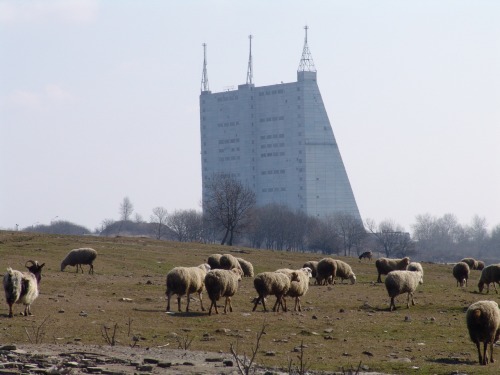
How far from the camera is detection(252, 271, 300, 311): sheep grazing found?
100.0 feet

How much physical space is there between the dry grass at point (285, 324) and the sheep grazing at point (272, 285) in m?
0.77

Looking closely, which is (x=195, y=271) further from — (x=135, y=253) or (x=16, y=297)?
(x=135, y=253)

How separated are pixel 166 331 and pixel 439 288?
70.7 ft

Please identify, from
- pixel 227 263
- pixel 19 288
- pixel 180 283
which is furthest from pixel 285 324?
pixel 227 263

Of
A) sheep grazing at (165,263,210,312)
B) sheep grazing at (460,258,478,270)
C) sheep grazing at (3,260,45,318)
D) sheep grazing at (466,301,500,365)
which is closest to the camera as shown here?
sheep grazing at (466,301,500,365)

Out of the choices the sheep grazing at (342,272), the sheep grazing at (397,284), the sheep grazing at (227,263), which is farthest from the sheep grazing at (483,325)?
the sheep grazing at (227,263)

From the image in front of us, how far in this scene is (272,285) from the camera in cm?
3067

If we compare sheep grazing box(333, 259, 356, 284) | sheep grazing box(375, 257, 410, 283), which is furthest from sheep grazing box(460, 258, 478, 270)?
sheep grazing box(333, 259, 356, 284)

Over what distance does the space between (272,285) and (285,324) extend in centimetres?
335

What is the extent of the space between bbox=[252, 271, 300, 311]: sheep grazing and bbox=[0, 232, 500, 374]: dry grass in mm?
766

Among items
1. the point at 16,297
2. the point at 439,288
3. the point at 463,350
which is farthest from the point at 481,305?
the point at 439,288

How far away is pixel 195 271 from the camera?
31406 mm

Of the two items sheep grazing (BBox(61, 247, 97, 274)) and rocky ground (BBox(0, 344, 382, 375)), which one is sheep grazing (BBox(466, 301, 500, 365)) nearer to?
rocky ground (BBox(0, 344, 382, 375))

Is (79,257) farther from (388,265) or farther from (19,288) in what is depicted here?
(19,288)
